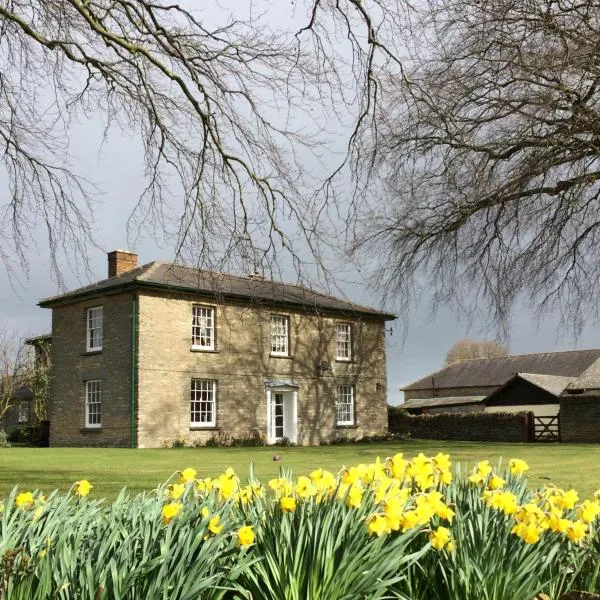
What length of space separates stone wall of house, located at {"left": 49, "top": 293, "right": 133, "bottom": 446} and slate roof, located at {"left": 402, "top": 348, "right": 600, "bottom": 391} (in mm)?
35709

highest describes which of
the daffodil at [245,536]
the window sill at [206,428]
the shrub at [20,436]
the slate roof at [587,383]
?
the slate roof at [587,383]

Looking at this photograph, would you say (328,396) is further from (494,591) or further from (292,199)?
(494,591)

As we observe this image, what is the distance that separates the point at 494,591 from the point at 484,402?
49414mm

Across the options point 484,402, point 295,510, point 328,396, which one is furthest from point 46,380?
point 295,510

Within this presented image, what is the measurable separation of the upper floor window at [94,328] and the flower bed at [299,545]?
26.6 metres

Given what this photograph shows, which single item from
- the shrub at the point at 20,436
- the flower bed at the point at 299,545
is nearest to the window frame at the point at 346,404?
the shrub at the point at 20,436

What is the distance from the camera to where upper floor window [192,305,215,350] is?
29.8 m

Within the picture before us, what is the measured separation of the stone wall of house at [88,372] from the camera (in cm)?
2823

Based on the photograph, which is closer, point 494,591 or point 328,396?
point 494,591

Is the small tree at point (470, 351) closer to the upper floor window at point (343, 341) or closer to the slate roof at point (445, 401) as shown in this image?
the slate roof at point (445, 401)

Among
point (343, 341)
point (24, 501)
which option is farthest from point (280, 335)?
point (24, 501)

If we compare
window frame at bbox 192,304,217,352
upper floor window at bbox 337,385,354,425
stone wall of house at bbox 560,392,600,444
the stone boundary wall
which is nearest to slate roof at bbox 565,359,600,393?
stone wall of house at bbox 560,392,600,444

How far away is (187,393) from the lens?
2903 cm

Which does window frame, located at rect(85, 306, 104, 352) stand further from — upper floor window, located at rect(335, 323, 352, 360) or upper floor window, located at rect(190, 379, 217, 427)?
upper floor window, located at rect(335, 323, 352, 360)
